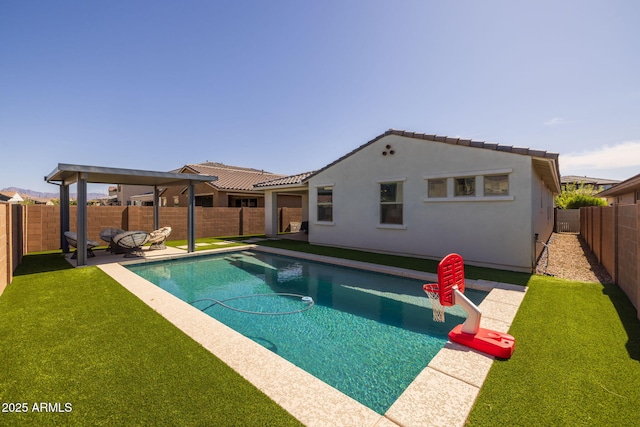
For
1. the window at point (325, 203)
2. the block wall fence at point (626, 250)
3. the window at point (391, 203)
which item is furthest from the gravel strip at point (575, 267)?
the window at point (325, 203)

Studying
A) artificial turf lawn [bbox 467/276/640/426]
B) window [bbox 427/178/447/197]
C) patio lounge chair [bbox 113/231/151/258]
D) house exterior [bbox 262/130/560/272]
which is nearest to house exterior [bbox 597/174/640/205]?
house exterior [bbox 262/130/560/272]

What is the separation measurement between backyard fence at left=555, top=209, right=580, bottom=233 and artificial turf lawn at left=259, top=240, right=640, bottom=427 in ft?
77.4

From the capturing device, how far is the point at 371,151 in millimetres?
12734

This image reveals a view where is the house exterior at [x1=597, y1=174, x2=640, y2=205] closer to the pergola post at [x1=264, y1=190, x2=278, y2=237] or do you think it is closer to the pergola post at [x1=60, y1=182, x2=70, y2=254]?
the pergola post at [x1=264, y1=190, x2=278, y2=237]

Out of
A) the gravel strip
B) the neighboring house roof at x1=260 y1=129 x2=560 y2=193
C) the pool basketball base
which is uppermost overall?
the neighboring house roof at x1=260 y1=129 x2=560 y2=193

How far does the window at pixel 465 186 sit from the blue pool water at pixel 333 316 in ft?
13.6

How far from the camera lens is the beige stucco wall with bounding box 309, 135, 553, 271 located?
9.11 m

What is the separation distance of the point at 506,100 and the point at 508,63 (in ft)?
4.95

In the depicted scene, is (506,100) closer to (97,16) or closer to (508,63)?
(508,63)

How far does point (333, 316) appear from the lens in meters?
6.32

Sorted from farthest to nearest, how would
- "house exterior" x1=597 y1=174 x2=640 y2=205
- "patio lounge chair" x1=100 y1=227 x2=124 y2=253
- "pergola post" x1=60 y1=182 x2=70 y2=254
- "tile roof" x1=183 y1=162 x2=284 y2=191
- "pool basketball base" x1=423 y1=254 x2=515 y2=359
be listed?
"tile roof" x1=183 y1=162 x2=284 y2=191 < "house exterior" x1=597 y1=174 x2=640 y2=205 < "pergola post" x1=60 y1=182 x2=70 y2=254 < "patio lounge chair" x1=100 y1=227 x2=124 y2=253 < "pool basketball base" x1=423 y1=254 x2=515 y2=359

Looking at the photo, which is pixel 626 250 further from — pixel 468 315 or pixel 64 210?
pixel 64 210

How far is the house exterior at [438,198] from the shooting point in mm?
9125

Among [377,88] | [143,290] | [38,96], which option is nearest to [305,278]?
[143,290]
